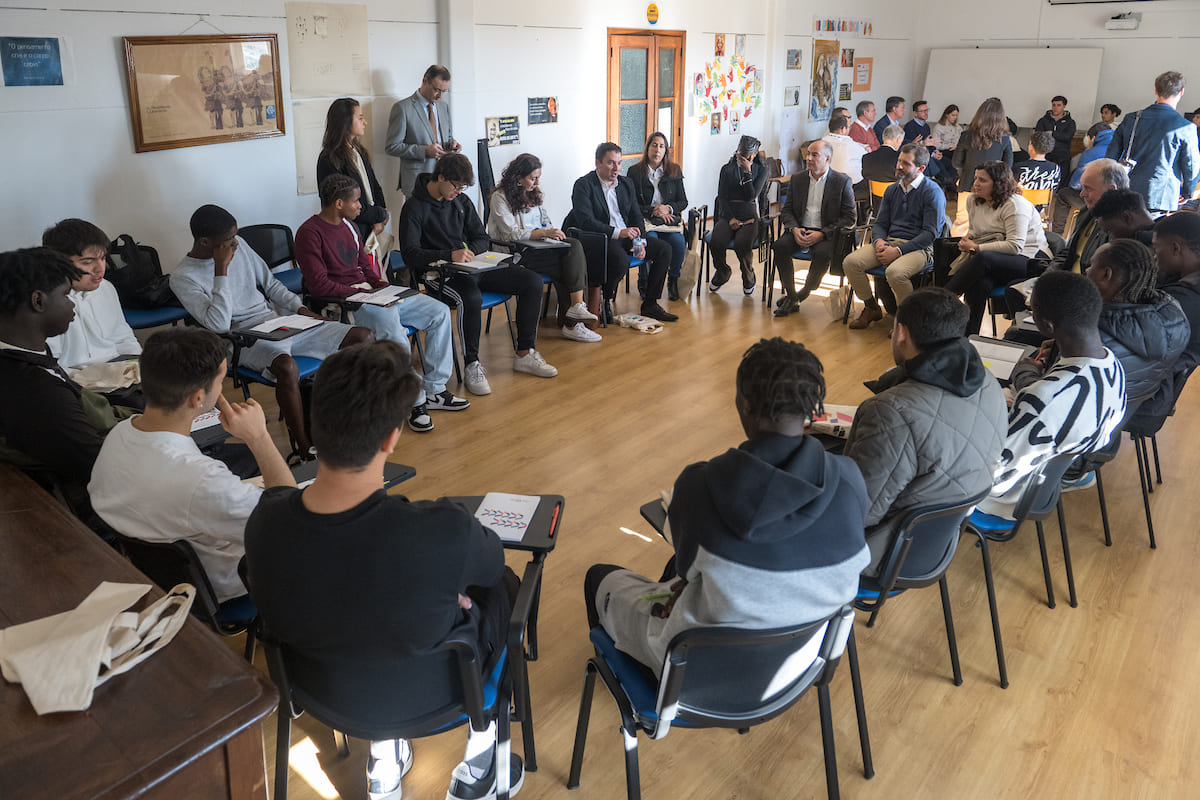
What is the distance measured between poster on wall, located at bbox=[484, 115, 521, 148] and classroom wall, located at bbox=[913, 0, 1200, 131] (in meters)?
7.76

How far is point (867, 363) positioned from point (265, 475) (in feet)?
13.0

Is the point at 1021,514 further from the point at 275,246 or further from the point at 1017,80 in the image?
the point at 1017,80

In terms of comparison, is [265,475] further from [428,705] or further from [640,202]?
[640,202]

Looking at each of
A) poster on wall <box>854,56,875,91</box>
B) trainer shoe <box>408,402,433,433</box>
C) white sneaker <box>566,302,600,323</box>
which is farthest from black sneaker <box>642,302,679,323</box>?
poster on wall <box>854,56,875,91</box>

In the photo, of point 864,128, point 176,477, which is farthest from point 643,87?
point 176,477

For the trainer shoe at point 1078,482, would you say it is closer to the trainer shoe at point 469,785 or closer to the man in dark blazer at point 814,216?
the trainer shoe at point 469,785

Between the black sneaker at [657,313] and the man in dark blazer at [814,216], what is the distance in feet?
2.66

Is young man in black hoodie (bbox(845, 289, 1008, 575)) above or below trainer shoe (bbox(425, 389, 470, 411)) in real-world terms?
above

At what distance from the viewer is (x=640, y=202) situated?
662 centimetres

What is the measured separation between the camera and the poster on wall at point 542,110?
24.8ft

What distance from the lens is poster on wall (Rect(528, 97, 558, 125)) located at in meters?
7.55

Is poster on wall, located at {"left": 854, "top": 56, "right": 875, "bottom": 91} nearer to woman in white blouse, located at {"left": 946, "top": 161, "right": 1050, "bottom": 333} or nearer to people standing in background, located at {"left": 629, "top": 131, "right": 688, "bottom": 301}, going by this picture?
people standing in background, located at {"left": 629, "top": 131, "right": 688, "bottom": 301}

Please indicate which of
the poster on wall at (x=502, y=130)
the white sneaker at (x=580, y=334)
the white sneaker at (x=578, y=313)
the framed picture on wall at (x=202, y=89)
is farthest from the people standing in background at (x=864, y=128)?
the framed picture on wall at (x=202, y=89)

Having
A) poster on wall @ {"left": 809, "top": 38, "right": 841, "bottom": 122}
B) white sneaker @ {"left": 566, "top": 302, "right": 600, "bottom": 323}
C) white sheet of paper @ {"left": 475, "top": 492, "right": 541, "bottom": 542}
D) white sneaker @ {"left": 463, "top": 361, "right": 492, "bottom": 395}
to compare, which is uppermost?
poster on wall @ {"left": 809, "top": 38, "right": 841, "bottom": 122}
